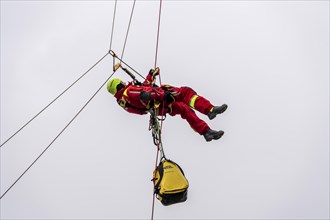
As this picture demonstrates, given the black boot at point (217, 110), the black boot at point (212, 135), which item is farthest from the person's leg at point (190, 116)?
the black boot at point (217, 110)

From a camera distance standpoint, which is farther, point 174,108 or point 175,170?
point 174,108

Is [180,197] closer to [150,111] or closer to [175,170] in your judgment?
[175,170]

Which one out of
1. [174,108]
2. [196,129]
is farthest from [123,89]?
[196,129]

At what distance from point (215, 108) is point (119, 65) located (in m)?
2.28

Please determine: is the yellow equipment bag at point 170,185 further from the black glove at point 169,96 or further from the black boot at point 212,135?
the black glove at point 169,96

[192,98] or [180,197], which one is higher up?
[192,98]

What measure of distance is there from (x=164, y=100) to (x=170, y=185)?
1.57 meters

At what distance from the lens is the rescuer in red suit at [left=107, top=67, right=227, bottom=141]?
9109 millimetres

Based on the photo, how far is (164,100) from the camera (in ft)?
Answer: 31.3

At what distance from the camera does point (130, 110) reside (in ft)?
33.2

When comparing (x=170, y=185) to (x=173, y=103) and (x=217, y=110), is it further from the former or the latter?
(x=173, y=103)

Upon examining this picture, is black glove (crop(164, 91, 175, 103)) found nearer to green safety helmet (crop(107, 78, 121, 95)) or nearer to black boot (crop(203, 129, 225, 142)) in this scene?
black boot (crop(203, 129, 225, 142))

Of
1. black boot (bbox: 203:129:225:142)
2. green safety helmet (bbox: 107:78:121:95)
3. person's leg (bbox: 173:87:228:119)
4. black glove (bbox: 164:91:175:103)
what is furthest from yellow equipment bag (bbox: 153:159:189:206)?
green safety helmet (bbox: 107:78:121:95)

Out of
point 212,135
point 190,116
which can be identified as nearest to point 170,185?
point 212,135
